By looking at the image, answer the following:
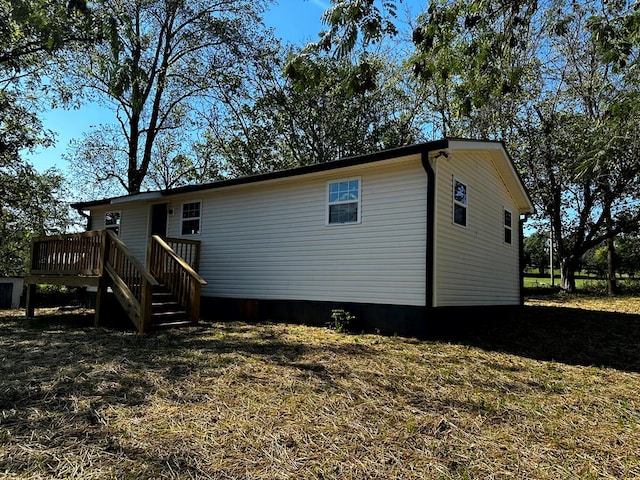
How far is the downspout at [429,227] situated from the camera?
269 inches

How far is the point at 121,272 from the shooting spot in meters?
7.77

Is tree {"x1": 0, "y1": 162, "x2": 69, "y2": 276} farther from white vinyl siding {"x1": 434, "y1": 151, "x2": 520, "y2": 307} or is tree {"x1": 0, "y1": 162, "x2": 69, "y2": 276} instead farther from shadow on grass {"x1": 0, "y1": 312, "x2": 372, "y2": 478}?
white vinyl siding {"x1": 434, "y1": 151, "x2": 520, "y2": 307}

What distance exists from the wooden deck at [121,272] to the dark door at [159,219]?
231cm

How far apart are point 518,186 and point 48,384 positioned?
34.7 feet

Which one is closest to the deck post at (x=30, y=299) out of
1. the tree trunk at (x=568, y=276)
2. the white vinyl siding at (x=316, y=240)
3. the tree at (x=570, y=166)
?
the white vinyl siding at (x=316, y=240)

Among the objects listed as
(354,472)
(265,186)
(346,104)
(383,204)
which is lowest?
(354,472)

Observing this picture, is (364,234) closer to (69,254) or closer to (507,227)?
(507,227)

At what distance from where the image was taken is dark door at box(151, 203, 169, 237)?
11320 mm

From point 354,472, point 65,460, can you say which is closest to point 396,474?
point 354,472

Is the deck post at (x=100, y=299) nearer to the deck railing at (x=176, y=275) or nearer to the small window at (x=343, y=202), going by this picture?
the deck railing at (x=176, y=275)

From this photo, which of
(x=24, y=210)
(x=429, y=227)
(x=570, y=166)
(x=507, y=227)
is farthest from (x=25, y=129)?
(x=570, y=166)

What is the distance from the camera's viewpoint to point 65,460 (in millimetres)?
2549

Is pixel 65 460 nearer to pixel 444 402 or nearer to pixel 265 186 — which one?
pixel 444 402

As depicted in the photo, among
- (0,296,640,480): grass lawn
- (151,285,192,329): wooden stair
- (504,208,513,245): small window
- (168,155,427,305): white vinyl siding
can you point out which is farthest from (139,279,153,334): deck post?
(504,208,513,245): small window
